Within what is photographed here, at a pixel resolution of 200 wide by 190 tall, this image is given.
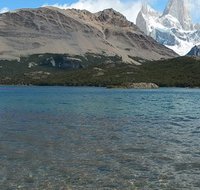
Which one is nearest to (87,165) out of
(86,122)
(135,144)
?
(135,144)

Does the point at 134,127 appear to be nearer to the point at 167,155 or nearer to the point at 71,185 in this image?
the point at 167,155

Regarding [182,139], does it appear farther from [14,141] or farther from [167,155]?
[14,141]

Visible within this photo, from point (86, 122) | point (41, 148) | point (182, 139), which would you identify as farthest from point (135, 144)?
point (86, 122)

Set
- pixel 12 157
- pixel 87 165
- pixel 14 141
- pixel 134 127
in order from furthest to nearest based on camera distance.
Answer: pixel 134 127 → pixel 14 141 → pixel 12 157 → pixel 87 165

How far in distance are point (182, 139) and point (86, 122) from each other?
22.4 metres

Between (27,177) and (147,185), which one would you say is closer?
(147,185)

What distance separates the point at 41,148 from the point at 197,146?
15240mm

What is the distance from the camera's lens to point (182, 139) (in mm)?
48938

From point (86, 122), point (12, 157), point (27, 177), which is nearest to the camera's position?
point (27, 177)

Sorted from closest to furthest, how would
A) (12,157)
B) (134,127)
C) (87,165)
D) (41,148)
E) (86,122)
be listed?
(87,165)
(12,157)
(41,148)
(134,127)
(86,122)

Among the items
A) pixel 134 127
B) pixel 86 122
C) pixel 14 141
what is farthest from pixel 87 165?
pixel 86 122

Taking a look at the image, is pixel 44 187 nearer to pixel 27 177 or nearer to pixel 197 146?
pixel 27 177

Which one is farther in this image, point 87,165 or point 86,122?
point 86,122

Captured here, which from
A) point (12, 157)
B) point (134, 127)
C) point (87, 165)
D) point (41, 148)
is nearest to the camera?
point (87, 165)
